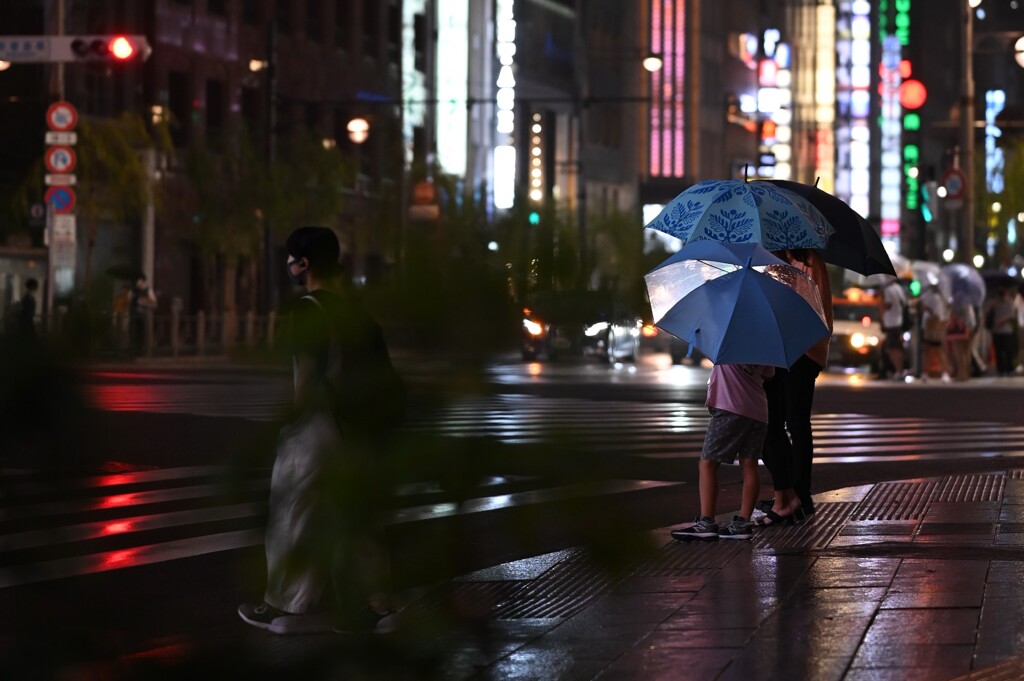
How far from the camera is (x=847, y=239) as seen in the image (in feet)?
41.2

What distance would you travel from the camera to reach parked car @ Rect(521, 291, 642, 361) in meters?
2.14

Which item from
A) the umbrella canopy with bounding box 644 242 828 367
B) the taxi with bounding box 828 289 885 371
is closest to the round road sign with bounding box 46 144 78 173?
the taxi with bounding box 828 289 885 371

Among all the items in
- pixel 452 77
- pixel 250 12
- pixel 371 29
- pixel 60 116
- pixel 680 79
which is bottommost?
pixel 60 116

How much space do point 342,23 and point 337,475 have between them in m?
63.2

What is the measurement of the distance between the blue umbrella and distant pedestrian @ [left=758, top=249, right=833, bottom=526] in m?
0.18

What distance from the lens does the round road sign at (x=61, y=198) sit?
114ft

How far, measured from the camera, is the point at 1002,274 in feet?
150

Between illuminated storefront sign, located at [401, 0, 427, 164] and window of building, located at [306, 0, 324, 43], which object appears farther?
illuminated storefront sign, located at [401, 0, 427, 164]

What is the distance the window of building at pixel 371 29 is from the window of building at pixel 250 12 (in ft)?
29.7

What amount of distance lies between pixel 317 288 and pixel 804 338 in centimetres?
790

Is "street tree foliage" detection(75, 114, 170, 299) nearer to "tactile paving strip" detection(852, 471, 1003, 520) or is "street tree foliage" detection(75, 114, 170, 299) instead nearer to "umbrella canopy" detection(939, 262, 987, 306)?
"umbrella canopy" detection(939, 262, 987, 306)

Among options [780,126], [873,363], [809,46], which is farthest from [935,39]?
[873,363]

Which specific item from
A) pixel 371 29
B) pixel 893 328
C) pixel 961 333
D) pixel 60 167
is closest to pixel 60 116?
pixel 60 167

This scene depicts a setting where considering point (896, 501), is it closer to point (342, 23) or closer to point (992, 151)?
point (342, 23)
